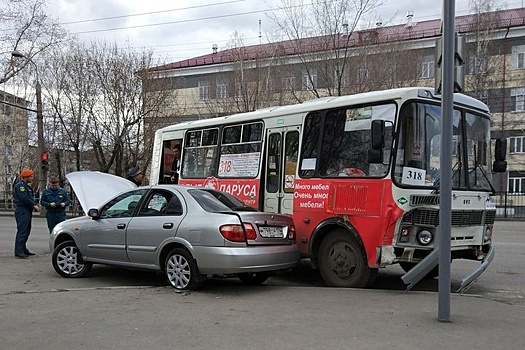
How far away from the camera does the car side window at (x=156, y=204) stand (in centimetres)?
812

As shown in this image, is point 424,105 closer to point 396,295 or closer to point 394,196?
point 394,196

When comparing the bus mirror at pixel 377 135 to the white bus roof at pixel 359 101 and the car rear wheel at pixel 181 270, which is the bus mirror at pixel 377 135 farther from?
the car rear wheel at pixel 181 270

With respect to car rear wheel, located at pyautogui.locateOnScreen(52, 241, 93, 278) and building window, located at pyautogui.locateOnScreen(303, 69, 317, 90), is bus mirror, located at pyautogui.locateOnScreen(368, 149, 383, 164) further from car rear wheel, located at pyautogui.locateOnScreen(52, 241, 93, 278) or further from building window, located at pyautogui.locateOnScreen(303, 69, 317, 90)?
building window, located at pyautogui.locateOnScreen(303, 69, 317, 90)

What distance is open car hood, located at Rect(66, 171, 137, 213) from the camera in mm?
10617

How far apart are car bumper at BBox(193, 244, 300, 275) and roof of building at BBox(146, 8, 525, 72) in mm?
19756

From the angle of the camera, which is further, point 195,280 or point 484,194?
point 484,194

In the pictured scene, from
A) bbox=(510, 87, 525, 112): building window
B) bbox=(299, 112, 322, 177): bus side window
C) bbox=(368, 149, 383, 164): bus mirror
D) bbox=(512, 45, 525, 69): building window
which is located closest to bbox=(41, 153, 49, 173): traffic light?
bbox=(299, 112, 322, 177): bus side window

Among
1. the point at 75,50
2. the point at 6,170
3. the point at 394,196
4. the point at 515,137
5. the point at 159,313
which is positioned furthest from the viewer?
the point at 6,170

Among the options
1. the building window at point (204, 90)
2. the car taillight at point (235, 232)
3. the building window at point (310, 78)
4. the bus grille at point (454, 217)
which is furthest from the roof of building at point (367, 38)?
the car taillight at point (235, 232)

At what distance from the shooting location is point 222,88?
1276 inches

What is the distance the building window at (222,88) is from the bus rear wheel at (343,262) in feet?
80.6

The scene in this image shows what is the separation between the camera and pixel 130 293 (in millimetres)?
7500

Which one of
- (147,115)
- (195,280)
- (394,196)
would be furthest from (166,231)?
(147,115)

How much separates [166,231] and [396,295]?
3371 mm
